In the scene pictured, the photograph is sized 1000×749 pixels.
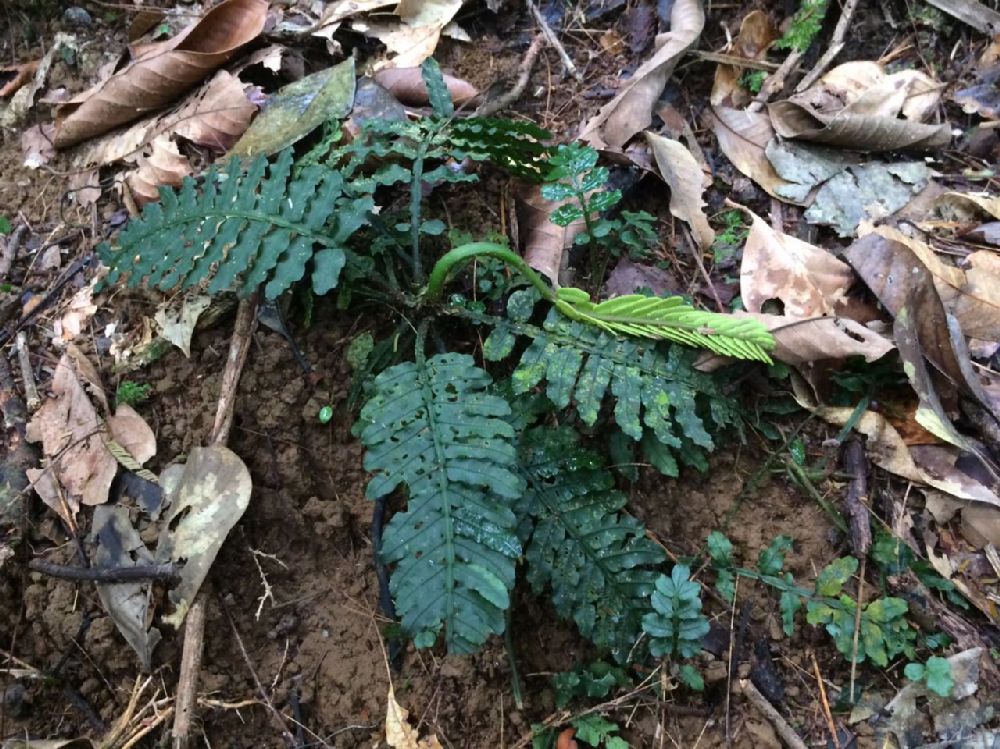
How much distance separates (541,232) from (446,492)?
1013mm

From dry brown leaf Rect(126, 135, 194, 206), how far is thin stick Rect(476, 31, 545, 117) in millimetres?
1073

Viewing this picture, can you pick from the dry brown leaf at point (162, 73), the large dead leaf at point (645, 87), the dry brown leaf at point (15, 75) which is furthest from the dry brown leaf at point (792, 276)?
the dry brown leaf at point (15, 75)

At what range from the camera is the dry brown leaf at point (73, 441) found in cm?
215

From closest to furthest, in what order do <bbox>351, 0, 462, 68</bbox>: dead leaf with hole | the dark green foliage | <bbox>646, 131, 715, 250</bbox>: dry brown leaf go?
the dark green foliage
<bbox>646, 131, 715, 250</bbox>: dry brown leaf
<bbox>351, 0, 462, 68</bbox>: dead leaf with hole

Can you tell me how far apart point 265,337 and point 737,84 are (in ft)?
6.50

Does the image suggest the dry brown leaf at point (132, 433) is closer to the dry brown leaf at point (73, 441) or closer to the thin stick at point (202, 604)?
the dry brown leaf at point (73, 441)

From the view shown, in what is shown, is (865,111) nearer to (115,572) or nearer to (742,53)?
(742,53)

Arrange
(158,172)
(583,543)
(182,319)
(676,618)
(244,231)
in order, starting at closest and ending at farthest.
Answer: (676,618) < (583,543) < (244,231) < (182,319) < (158,172)

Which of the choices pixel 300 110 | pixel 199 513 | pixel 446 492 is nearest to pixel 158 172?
pixel 300 110

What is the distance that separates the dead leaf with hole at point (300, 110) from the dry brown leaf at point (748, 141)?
1.34 m

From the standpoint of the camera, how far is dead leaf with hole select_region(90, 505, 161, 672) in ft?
6.51

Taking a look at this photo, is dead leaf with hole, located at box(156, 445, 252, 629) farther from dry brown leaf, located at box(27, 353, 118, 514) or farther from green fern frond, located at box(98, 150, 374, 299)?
green fern frond, located at box(98, 150, 374, 299)

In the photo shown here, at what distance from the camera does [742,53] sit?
2779mm

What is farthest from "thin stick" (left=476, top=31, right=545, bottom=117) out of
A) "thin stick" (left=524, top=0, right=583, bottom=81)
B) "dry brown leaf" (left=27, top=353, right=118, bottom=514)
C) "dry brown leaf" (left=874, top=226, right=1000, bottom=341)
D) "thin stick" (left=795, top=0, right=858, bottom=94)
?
"dry brown leaf" (left=27, top=353, right=118, bottom=514)
